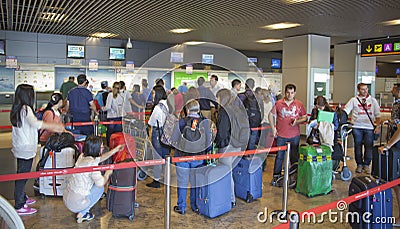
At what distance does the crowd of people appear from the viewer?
356 cm

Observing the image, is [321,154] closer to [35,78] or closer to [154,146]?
[154,146]

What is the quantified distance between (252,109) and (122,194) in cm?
256

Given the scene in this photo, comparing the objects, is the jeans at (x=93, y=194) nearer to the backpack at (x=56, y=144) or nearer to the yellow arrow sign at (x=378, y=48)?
the backpack at (x=56, y=144)

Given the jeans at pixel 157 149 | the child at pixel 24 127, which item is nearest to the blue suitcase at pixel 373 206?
the jeans at pixel 157 149

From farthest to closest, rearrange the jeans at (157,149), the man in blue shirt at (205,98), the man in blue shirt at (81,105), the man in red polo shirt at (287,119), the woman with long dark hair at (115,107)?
1. the woman with long dark hair at (115,107)
2. the man in blue shirt at (81,105)
3. the man in red polo shirt at (287,119)
4. the jeans at (157,149)
5. the man in blue shirt at (205,98)

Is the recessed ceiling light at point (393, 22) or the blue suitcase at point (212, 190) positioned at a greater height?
the recessed ceiling light at point (393, 22)

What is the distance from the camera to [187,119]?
351 centimetres

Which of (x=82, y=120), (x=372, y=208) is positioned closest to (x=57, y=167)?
(x=82, y=120)

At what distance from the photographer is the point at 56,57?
11.1m

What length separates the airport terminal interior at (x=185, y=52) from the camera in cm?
378

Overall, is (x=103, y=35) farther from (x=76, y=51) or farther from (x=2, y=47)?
(x=2, y=47)

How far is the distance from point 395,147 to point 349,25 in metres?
5.57

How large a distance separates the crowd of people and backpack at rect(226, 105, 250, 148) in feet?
0.07

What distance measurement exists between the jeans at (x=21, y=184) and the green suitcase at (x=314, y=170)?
3.17 metres
